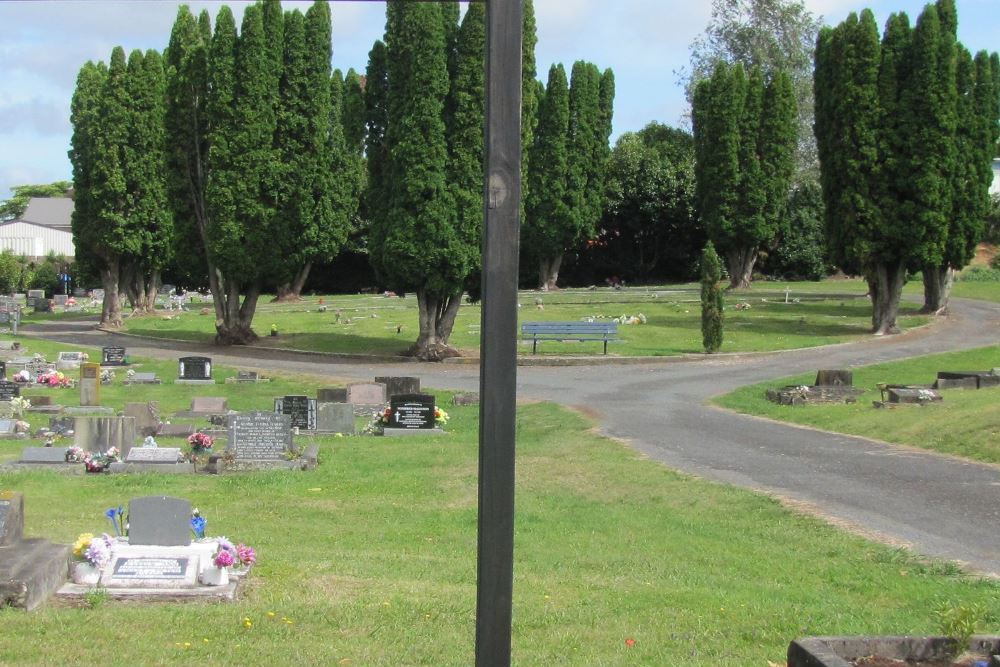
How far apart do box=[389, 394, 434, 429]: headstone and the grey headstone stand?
5.10 meters

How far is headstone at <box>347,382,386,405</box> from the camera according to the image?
2342cm

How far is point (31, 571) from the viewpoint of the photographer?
26.1 ft

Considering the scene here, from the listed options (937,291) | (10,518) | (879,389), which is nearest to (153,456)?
(10,518)

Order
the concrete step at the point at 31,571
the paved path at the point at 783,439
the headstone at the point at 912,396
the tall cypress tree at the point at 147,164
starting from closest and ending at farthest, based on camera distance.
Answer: the concrete step at the point at 31,571, the paved path at the point at 783,439, the headstone at the point at 912,396, the tall cypress tree at the point at 147,164

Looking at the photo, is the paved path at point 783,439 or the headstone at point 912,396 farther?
the headstone at point 912,396

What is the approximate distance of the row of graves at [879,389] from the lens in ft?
71.6

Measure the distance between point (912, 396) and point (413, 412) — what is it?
916 centimetres

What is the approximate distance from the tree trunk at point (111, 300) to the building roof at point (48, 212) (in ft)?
206

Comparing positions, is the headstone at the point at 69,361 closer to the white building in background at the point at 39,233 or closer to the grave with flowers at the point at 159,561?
the grave with flowers at the point at 159,561

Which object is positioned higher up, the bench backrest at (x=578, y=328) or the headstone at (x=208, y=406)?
the bench backrest at (x=578, y=328)

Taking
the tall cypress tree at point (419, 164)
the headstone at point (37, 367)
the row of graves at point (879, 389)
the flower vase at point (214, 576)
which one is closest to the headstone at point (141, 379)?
the headstone at point (37, 367)

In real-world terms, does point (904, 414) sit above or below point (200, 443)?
above

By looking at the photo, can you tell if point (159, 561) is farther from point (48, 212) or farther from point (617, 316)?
point (48, 212)

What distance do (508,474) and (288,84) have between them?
34953mm
